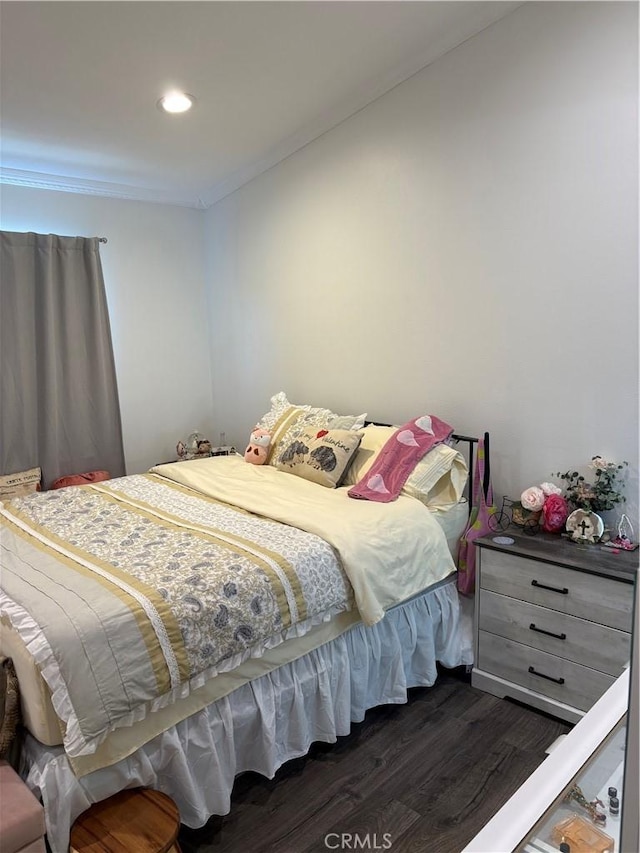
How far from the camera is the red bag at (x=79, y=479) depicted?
3852mm

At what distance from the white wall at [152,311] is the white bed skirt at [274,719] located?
9.23ft

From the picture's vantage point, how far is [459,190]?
104 inches

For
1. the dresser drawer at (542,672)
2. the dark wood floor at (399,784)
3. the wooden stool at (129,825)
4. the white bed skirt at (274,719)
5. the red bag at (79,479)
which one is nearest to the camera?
the wooden stool at (129,825)

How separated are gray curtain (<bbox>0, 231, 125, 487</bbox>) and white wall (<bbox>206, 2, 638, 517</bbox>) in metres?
1.51

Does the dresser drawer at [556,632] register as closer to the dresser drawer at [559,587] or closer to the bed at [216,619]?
the dresser drawer at [559,587]

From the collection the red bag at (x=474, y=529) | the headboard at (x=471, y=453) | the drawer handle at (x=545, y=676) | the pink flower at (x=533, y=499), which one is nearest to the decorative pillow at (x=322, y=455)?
the headboard at (x=471, y=453)

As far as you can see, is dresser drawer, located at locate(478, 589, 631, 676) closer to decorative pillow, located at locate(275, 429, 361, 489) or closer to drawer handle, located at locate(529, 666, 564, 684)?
drawer handle, located at locate(529, 666, 564, 684)

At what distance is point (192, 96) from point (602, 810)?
3.24 meters

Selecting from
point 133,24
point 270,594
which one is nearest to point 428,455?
point 270,594

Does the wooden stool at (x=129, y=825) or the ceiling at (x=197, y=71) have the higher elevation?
the ceiling at (x=197, y=71)

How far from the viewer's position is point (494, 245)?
2.52 meters

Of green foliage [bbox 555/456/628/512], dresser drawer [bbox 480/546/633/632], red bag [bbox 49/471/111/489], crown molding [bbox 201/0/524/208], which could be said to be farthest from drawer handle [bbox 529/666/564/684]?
red bag [bbox 49/471/111/489]

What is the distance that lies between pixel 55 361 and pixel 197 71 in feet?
7.01

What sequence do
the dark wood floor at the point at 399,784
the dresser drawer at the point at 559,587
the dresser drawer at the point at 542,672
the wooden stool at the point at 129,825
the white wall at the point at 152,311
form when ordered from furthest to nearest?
the white wall at the point at 152,311 → the dresser drawer at the point at 542,672 → the dresser drawer at the point at 559,587 → the dark wood floor at the point at 399,784 → the wooden stool at the point at 129,825
